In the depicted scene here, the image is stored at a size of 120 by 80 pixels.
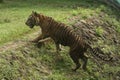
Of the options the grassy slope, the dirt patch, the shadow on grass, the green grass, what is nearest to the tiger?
the grassy slope

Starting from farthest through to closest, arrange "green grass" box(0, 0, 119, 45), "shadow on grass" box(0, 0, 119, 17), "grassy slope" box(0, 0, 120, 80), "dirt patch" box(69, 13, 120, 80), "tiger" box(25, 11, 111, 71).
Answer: "shadow on grass" box(0, 0, 119, 17) < "dirt patch" box(69, 13, 120, 80) < "green grass" box(0, 0, 119, 45) < "tiger" box(25, 11, 111, 71) < "grassy slope" box(0, 0, 120, 80)

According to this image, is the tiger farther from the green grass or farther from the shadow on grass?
the shadow on grass

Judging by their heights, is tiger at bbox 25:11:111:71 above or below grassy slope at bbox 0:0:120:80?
above

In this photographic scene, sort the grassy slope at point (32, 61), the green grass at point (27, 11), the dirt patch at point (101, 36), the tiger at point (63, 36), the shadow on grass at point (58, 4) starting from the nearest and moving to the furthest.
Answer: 1. the grassy slope at point (32, 61)
2. the tiger at point (63, 36)
3. the green grass at point (27, 11)
4. the dirt patch at point (101, 36)
5. the shadow on grass at point (58, 4)

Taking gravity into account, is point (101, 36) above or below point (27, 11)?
below

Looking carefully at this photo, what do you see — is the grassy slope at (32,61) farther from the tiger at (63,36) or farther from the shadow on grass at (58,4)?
the shadow on grass at (58,4)

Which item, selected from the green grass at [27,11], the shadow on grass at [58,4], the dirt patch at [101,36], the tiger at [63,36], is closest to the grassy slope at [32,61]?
the green grass at [27,11]

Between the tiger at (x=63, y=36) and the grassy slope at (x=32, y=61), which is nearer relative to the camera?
the grassy slope at (x=32, y=61)

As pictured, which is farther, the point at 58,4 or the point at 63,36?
the point at 58,4

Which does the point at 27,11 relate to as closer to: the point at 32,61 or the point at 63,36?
the point at 63,36

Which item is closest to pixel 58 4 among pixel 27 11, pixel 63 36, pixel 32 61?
pixel 27 11

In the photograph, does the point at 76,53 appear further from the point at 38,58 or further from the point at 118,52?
the point at 118,52

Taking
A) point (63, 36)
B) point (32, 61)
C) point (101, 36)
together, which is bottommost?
point (101, 36)

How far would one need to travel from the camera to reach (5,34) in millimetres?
15883
